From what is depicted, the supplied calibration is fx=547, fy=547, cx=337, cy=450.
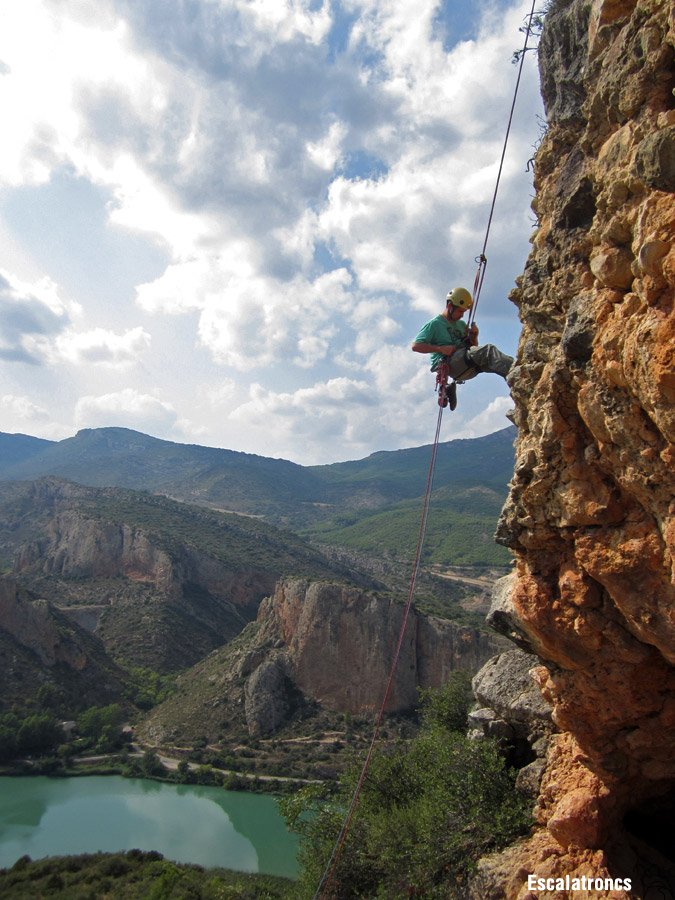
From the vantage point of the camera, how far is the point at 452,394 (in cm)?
905

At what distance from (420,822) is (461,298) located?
31.1ft

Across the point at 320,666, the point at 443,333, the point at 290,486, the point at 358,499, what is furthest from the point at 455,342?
the point at 290,486

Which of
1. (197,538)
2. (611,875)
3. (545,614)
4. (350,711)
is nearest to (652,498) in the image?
(545,614)

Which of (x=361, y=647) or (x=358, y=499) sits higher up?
(x=358, y=499)

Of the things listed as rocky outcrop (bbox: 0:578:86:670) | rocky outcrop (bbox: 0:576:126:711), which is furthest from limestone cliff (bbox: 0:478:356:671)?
rocky outcrop (bbox: 0:578:86:670)

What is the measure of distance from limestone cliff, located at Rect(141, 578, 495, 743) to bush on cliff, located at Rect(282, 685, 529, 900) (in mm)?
32604

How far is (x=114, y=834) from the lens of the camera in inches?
1368

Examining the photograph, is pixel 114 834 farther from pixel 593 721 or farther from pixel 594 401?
pixel 594 401

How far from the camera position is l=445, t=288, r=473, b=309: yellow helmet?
27.2 ft

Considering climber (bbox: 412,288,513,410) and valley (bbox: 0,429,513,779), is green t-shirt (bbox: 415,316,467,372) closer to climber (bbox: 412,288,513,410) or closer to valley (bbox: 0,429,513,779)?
climber (bbox: 412,288,513,410)

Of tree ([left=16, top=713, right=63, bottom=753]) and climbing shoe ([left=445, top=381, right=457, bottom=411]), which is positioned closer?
climbing shoe ([left=445, top=381, right=457, bottom=411])

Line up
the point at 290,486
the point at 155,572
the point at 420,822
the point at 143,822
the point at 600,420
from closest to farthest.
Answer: the point at 600,420 → the point at 420,822 → the point at 143,822 → the point at 155,572 → the point at 290,486

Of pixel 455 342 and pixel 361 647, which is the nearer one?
pixel 455 342

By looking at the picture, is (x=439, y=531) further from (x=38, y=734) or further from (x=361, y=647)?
(x=38, y=734)
